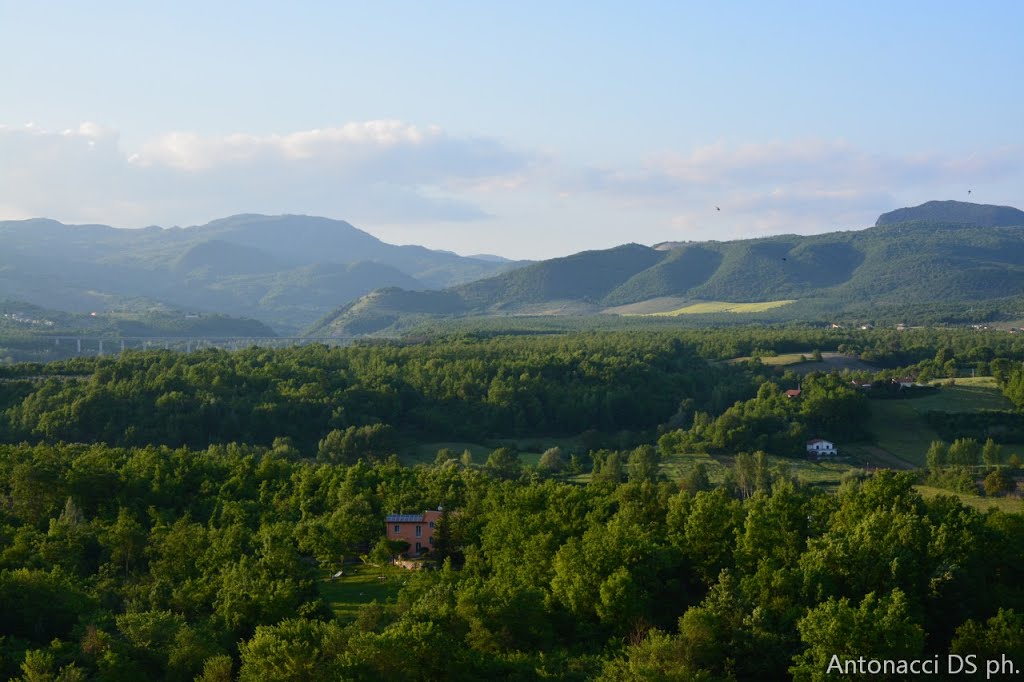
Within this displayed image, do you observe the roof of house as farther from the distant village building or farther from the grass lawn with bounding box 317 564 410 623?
the grass lawn with bounding box 317 564 410 623

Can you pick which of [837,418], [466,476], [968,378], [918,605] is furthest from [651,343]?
[918,605]

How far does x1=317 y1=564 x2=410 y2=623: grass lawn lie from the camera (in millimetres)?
33500

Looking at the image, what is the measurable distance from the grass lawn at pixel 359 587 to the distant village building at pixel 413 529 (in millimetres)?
1838

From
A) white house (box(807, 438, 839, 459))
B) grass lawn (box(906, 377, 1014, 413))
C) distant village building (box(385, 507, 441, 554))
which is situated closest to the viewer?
distant village building (box(385, 507, 441, 554))

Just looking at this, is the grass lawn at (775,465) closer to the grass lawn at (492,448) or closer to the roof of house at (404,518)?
the grass lawn at (492,448)

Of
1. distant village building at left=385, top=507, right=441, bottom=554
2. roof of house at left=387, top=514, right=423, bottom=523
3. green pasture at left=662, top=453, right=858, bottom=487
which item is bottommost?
green pasture at left=662, top=453, right=858, bottom=487

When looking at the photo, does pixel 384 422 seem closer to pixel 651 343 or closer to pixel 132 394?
pixel 132 394

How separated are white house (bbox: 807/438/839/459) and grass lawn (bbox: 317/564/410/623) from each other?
139 ft

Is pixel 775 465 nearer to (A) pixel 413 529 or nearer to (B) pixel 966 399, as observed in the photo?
(B) pixel 966 399

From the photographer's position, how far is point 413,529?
41.4 metres

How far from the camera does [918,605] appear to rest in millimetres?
28719

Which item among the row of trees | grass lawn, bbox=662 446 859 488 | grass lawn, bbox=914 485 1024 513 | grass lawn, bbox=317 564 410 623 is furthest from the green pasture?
grass lawn, bbox=317 564 410 623

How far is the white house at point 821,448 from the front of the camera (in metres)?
73.7

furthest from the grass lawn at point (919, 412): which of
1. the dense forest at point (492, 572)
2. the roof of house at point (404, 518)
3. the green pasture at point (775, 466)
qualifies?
the roof of house at point (404, 518)
